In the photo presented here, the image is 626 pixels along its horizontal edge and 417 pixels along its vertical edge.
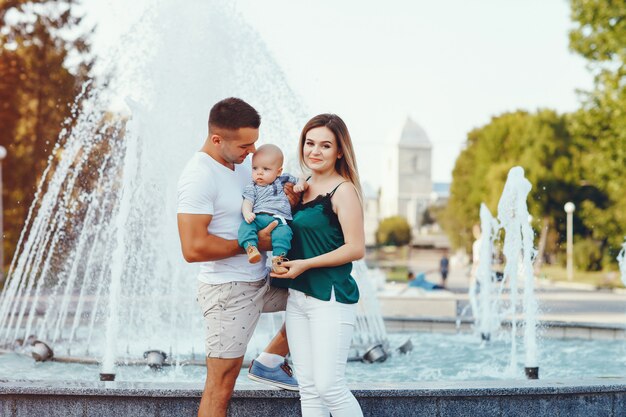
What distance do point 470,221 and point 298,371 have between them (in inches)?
2094

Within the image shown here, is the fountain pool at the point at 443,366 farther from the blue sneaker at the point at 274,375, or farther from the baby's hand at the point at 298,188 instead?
the baby's hand at the point at 298,188

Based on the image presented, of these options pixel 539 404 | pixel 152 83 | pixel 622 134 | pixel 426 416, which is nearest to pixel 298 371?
pixel 426 416

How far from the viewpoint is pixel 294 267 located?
381 centimetres

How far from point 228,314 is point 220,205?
0.47 m

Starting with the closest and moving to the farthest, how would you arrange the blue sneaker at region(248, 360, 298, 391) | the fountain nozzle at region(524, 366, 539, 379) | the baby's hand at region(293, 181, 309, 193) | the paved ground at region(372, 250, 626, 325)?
the baby's hand at region(293, 181, 309, 193), the blue sneaker at region(248, 360, 298, 391), the fountain nozzle at region(524, 366, 539, 379), the paved ground at region(372, 250, 626, 325)

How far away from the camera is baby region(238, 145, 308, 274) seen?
3.78m

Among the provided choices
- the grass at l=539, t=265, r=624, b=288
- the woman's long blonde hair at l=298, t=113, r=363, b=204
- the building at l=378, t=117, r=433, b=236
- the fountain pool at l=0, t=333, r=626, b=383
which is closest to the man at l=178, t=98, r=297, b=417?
the woman's long blonde hair at l=298, t=113, r=363, b=204

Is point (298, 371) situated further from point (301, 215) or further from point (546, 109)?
point (546, 109)

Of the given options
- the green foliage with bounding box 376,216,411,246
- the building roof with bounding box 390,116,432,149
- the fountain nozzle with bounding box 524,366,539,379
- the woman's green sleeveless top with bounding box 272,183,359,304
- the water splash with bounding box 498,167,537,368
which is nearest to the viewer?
the woman's green sleeveless top with bounding box 272,183,359,304

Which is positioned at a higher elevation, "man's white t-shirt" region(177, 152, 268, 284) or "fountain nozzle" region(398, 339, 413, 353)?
"man's white t-shirt" region(177, 152, 268, 284)

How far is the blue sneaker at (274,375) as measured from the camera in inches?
171

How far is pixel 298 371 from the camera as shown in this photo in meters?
3.98

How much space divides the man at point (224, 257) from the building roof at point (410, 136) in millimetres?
140392

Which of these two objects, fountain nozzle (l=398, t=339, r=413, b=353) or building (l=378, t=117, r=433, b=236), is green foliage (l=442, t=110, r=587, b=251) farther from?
building (l=378, t=117, r=433, b=236)
